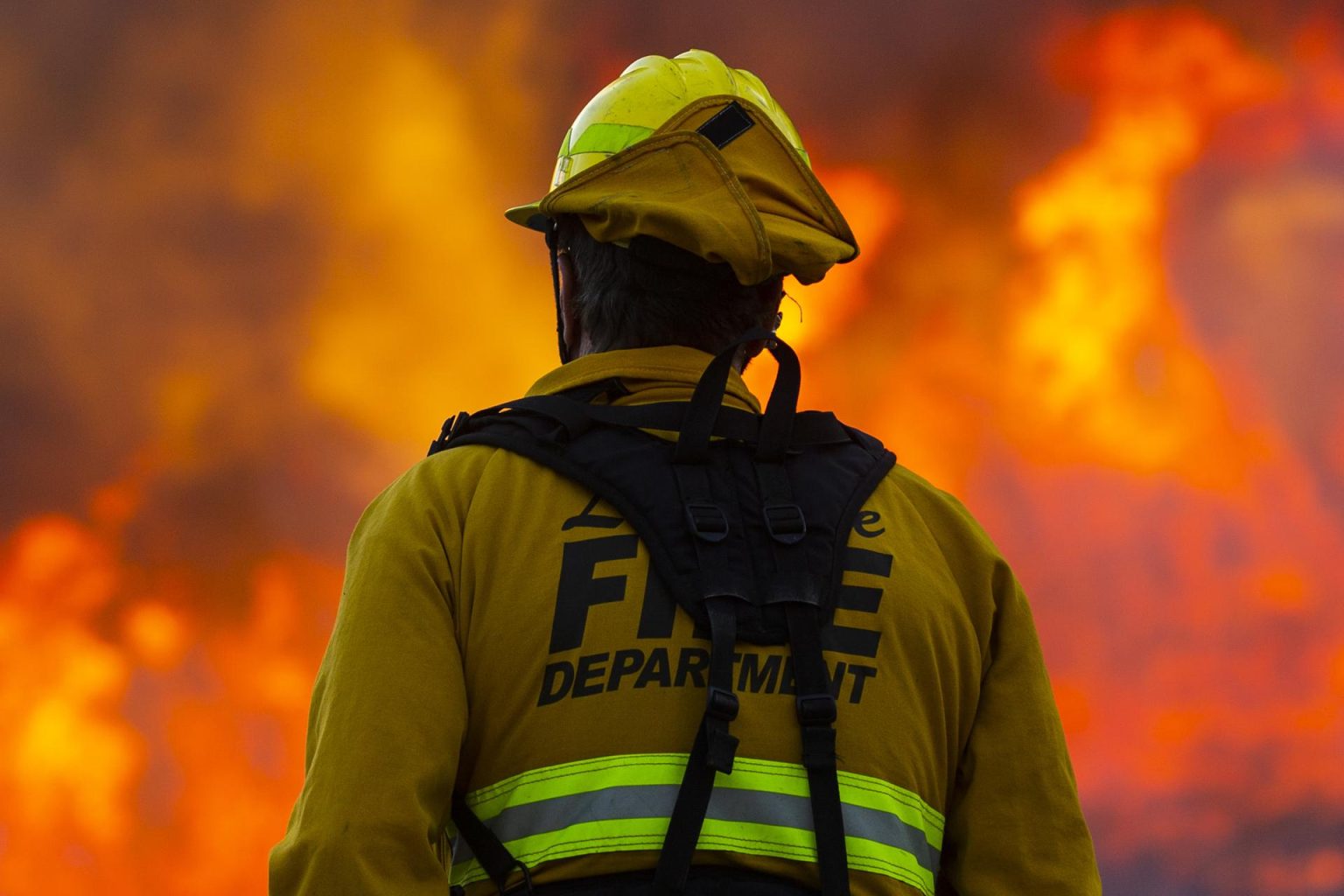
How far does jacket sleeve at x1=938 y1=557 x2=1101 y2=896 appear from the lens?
11.2 ft

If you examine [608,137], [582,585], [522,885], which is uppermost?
[608,137]

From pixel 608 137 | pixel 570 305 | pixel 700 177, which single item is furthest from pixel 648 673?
A: pixel 608 137

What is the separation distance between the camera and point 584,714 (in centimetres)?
304

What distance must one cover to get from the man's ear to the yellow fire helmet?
0.44 feet

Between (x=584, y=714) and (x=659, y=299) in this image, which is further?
(x=659, y=299)

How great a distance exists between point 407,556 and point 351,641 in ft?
0.64

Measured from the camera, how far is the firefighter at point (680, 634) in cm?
299

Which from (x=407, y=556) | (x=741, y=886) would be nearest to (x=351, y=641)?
(x=407, y=556)

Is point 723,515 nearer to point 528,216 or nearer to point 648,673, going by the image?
point 648,673

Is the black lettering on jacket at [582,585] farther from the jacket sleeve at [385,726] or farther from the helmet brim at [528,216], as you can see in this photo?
the helmet brim at [528,216]

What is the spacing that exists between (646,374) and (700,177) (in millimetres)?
461

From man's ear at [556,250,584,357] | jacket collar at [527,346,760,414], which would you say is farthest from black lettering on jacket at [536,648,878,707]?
man's ear at [556,250,584,357]

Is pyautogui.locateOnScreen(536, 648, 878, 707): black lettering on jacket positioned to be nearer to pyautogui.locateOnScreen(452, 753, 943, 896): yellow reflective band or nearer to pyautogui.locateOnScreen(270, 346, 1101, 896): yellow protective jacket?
pyautogui.locateOnScreen(270, 346, 1101, 896): yellow protective jacket

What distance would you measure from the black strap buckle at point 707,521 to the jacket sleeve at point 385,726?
0.49m
